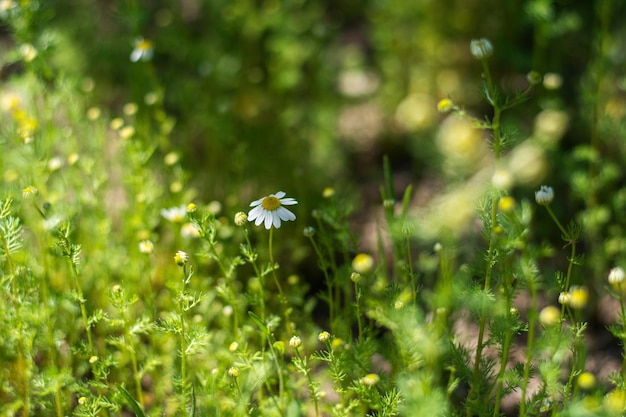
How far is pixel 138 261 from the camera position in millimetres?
2215

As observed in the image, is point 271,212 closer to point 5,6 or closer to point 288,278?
point 288,278

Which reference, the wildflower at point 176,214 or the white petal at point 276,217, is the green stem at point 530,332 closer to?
the white petal at point 276,217

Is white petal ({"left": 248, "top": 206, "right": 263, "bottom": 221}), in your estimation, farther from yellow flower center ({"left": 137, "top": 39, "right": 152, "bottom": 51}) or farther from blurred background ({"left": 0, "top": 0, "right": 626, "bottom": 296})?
yellow flower center ({"left": 137, "top": 39, "right": 152, "bottom": 51})

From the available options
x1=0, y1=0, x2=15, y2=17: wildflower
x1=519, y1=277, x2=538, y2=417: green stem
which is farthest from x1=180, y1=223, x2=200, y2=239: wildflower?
x1=519, y1=277, x2=538, y2=417: green stem

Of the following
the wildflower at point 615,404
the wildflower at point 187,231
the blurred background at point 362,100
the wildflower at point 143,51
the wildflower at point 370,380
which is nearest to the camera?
the wildflower at point 615,404

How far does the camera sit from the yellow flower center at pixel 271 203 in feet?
5.48

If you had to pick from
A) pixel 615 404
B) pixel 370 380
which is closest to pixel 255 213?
pixel 370 380

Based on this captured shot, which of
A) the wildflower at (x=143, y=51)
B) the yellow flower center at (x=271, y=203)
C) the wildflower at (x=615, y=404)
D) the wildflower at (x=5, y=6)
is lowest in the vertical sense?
the wildflower at (x=615, y=404)

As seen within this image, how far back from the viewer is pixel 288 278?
7.23ft

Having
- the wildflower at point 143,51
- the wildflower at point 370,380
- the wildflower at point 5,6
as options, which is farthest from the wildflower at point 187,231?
the wildflower at point 5,6

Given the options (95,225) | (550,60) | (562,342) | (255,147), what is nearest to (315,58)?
(255,147)

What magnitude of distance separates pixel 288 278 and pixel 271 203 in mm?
577

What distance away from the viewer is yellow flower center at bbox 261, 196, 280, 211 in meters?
1.67

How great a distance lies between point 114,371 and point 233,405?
52 centimetres
